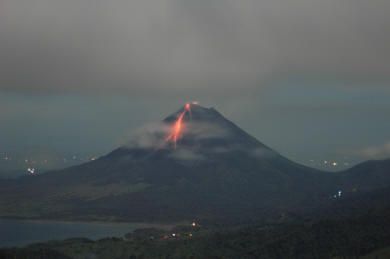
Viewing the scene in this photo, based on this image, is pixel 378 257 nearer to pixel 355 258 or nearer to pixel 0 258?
pixel 355 258

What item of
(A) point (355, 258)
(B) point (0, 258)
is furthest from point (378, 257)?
(B) point (0, 258)
